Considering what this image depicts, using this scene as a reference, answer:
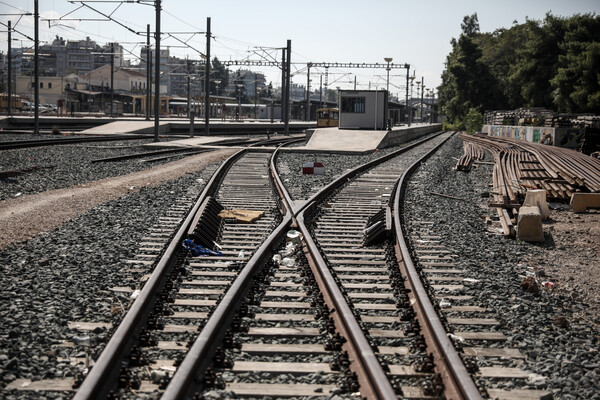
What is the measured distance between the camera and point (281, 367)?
4695mm

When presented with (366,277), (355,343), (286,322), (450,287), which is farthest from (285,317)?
(450,287)

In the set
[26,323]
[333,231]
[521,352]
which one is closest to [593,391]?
[521,352]

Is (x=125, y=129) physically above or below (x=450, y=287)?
above

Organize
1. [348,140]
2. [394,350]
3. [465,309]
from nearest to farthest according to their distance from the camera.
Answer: [394,350], [465,309], [348,140]

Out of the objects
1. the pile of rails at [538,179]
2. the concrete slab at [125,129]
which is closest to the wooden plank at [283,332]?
the pile of rails at [538,179]

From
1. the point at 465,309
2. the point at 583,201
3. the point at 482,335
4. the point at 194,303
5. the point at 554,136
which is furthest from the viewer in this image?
the point at 554,136

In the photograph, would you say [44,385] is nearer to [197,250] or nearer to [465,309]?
[465,309]

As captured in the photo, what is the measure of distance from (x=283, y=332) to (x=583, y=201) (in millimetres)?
9913

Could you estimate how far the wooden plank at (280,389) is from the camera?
13.9 feet

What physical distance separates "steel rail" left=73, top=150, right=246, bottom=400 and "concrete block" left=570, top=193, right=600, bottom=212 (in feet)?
28.8

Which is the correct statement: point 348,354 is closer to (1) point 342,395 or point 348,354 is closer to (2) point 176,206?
(1) point 342,395

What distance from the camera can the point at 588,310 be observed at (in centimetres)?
653

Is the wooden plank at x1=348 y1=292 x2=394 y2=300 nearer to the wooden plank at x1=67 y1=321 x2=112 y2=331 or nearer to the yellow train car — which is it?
the wooden plank at x1=67 y1=321 x2=112 y2=331

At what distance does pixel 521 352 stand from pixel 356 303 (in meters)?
1.59
